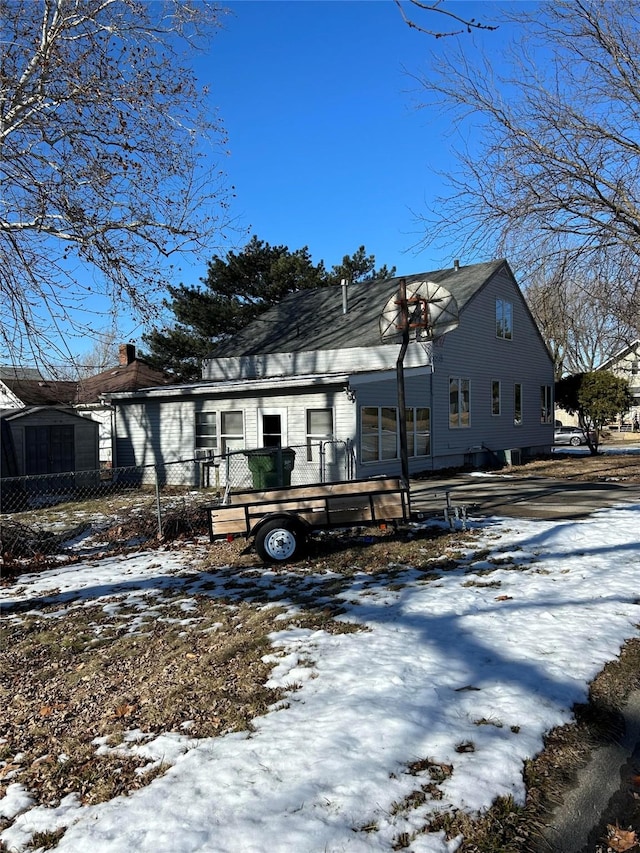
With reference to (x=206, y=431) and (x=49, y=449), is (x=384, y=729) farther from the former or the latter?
(x=49, y=449)

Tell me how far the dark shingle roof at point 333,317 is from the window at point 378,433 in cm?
292

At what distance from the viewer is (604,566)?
23.9 feet

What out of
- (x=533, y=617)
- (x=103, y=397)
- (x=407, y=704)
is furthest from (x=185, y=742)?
(x=103, y=397)

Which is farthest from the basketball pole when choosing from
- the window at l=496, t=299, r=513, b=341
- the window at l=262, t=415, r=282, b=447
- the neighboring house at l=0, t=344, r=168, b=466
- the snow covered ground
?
the window at l=496, t=299, r=513, b=341

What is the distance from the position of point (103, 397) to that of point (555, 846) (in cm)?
1934

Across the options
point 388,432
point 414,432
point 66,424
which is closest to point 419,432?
point 414,432

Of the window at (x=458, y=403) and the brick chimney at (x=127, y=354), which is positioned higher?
the brick chimney at (x=127, y=354)

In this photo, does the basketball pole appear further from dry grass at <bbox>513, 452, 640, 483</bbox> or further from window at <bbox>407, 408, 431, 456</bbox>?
dry grass at <bbox>513, 452, 640, 483</bbox>

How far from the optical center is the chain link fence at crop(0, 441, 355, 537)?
1266cm

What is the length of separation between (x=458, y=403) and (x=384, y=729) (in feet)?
59.5

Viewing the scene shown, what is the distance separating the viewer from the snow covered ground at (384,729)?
9.61 feet

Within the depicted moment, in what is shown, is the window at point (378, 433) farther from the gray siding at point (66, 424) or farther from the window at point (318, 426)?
the gray siding at point (66, 424)

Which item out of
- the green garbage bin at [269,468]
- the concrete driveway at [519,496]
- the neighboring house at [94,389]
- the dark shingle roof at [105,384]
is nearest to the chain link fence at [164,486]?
the green garbage bin at [269,468]

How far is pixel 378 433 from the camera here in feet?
56.2
